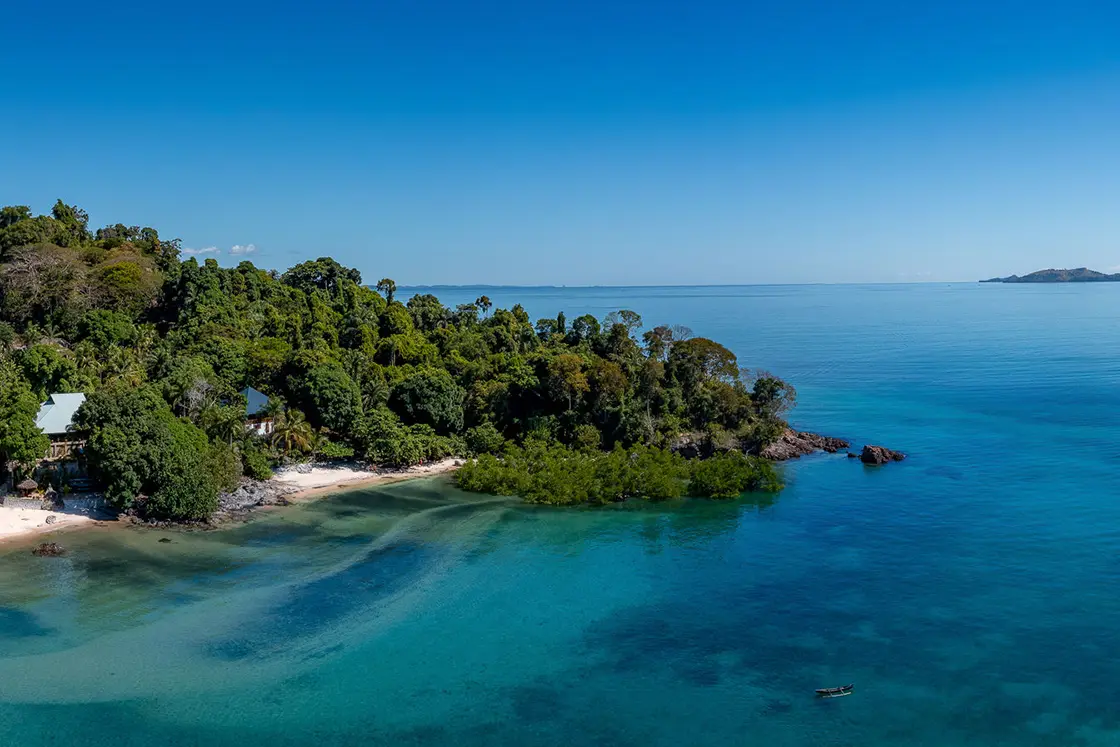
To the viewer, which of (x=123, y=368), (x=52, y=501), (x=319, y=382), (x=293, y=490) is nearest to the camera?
(x=52, y=501)

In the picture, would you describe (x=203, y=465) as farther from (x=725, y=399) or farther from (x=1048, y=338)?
(x=1048, y=338)

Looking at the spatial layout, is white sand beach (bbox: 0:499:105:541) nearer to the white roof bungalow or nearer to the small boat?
the white roof bungalow

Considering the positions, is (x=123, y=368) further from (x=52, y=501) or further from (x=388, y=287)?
(x=388, y=287)

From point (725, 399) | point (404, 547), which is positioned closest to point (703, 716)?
point (404, 547)

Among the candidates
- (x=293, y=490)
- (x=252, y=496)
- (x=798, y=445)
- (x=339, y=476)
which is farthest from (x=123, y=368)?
(x=798, y=445)

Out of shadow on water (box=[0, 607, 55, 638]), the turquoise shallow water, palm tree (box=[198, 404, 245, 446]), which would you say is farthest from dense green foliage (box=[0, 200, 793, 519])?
shadow on water (box=[0, 607, 55, 638])

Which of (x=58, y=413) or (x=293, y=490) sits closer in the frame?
(x=58, y=413)

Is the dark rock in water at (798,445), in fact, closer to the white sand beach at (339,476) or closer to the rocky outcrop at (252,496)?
the white sand beach at (339,476)
